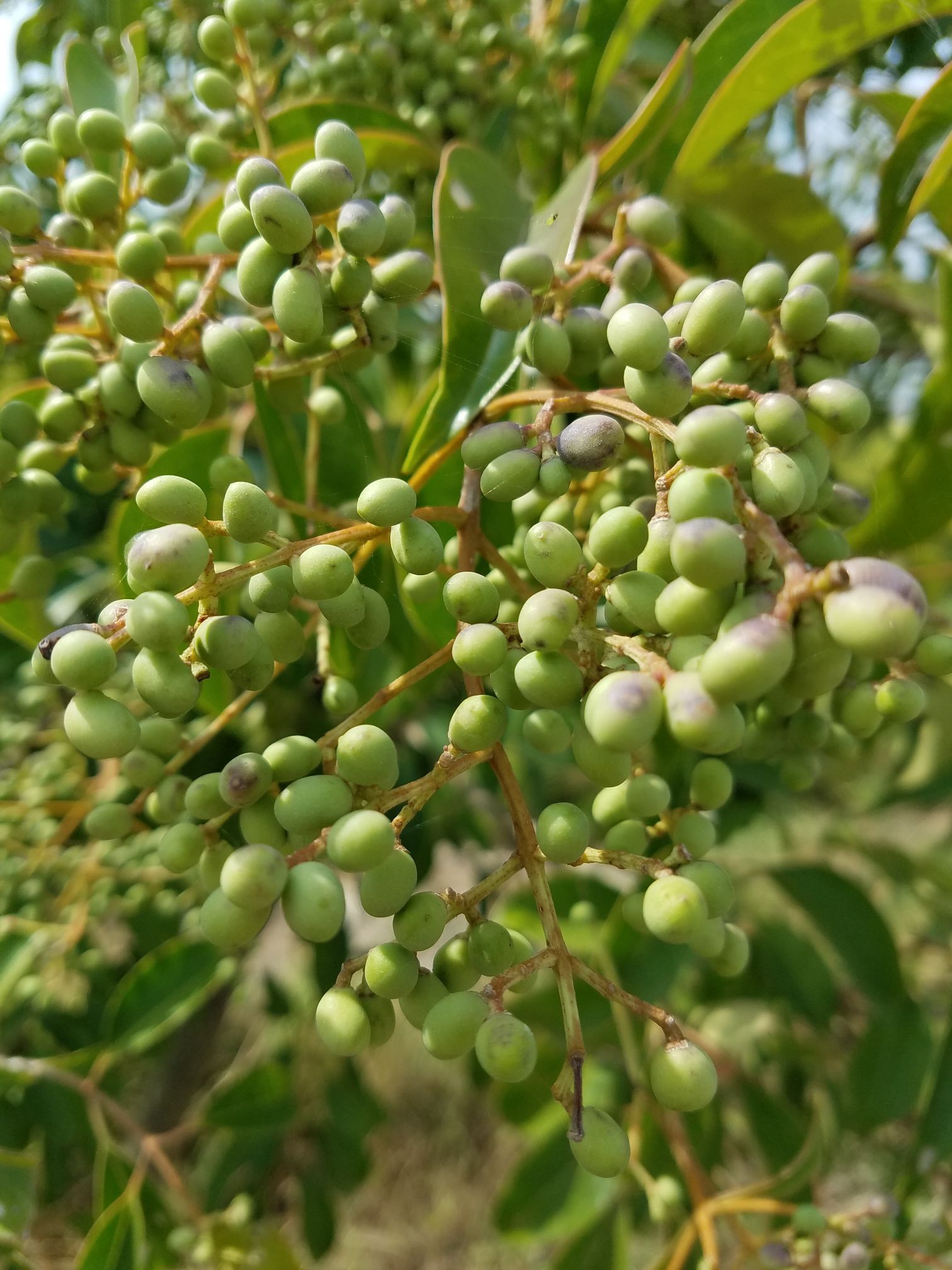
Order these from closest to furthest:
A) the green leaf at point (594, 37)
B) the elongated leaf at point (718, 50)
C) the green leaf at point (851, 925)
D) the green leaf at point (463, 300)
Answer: the green leaf at point (463, 300) → the elongated leaf at point (718, 50) → the green leaf at point (594, 37) → the green leaf at point (851, 925)

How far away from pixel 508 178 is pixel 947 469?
0.65m

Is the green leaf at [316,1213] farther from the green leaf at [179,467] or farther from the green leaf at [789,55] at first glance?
the green leaf at [789,55]

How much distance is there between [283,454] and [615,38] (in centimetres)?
71

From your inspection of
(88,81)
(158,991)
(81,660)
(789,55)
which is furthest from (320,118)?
(158,991)

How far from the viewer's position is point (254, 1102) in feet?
5.26

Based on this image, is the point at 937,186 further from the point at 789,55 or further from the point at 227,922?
the point at 227,922

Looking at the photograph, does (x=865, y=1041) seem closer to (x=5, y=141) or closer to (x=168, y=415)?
(x=168, y=415)

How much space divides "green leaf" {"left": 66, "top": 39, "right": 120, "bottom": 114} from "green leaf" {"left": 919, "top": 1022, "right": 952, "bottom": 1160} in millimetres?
1623

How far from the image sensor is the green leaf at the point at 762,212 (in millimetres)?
1031

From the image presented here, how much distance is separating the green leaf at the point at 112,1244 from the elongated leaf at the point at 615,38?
5.15 feet

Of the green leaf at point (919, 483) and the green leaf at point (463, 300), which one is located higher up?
the green leaf at point (463, 300)

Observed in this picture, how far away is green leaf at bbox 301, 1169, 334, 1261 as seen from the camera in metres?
1.87

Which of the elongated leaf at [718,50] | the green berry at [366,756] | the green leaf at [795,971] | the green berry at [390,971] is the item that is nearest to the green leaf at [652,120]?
the elongated leaf at [718,50]

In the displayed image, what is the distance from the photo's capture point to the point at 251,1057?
2.69m
